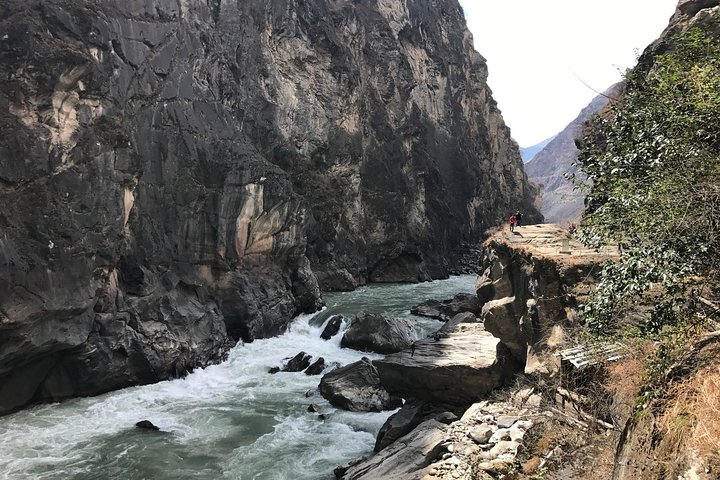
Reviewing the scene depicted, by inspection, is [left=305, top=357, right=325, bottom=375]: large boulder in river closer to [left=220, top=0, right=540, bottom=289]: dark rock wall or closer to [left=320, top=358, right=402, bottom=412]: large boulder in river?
[left=320, top=358, right=402, bottom=412]: large boulder in river

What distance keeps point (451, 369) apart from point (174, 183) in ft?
55.9

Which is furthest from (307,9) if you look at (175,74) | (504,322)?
(504,322)

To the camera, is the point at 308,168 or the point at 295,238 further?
the point at 308,168

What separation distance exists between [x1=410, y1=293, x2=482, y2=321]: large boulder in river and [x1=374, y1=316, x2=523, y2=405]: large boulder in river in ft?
42.9

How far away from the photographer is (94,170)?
18.7m

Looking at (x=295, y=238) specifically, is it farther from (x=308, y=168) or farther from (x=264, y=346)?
(x=308, y=168)

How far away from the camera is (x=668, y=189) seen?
21.0 feet

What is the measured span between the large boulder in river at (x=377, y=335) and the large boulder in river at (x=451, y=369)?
6.72m

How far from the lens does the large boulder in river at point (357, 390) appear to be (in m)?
16.7

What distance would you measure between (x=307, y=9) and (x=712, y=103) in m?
43.8

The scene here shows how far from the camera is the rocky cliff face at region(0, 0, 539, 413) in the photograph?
55.5 feet

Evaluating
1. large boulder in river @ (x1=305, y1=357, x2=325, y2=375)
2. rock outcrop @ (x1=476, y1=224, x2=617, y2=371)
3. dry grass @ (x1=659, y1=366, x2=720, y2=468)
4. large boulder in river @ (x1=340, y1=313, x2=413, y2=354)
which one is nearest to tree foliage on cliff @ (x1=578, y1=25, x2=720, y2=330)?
dry grass @ (x1=659, y1=366, x2=720, y2=468)

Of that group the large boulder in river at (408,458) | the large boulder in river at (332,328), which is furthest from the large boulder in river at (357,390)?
the large boulder in river at (332,328)

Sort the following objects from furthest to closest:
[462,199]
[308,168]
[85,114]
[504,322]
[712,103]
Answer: [462,199] → [308,168] → [85,114] → [504,322] → [712,103]
